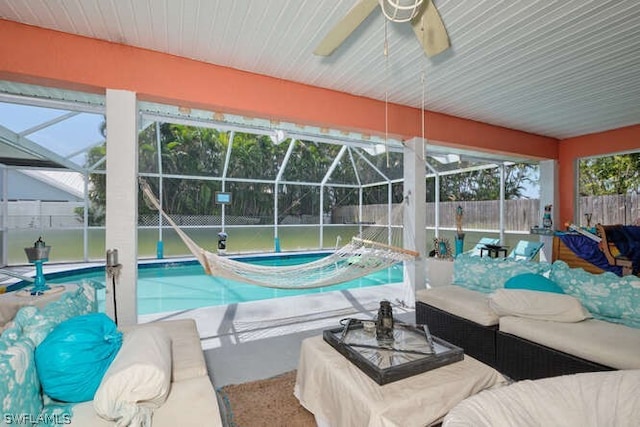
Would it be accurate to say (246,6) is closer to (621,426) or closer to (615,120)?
(621,426)

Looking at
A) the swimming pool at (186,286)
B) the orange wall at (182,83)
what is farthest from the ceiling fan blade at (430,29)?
the swimming pool at (186,286)

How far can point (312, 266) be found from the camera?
2811 millimetres

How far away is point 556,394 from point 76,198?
6944 mm

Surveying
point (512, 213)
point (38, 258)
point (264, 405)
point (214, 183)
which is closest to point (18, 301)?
point (38, 258)

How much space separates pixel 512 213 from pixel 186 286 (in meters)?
5.57

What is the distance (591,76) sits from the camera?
2.56m

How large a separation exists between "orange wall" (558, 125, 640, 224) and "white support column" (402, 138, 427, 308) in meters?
2.84

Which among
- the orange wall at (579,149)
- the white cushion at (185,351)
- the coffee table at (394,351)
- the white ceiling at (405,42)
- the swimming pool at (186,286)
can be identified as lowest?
the swimming pool at (186,286)

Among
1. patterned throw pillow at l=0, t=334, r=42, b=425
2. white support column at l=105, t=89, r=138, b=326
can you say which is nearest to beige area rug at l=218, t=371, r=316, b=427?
patterned throw pillow at l=0, t=334, r=42, b=425

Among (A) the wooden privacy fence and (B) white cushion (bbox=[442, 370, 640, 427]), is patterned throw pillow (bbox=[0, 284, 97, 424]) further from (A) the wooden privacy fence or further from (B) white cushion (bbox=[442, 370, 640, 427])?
(A) the wooden privacy fence

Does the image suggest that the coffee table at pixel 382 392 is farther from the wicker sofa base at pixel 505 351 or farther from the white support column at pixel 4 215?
the white support column at pixel 4 215

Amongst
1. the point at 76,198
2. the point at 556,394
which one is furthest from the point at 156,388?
the point at 76,198

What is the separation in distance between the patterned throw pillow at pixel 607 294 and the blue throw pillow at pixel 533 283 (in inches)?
3.8

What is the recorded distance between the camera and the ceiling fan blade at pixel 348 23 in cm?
134
